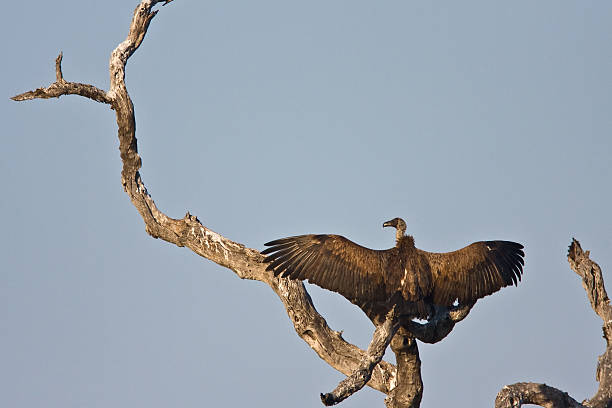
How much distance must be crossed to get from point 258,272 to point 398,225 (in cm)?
188

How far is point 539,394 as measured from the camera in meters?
9.65

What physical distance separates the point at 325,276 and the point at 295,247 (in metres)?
0.46

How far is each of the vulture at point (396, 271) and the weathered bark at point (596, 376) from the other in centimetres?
108

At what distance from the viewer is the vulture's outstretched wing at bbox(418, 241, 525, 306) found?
9.92m

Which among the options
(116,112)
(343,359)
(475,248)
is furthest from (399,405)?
(116,112)

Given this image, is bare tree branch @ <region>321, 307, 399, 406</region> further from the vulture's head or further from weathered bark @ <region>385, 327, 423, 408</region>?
the vulture's head

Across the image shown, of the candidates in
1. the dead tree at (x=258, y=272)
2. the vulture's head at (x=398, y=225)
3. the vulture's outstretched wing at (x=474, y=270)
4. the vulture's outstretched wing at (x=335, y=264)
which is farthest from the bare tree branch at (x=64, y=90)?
the vulture's outstretched wing at (x=474, y=270)

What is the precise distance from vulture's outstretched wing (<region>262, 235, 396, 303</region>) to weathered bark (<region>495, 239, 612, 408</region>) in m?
1.53

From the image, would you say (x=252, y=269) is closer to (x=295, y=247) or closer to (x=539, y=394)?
(x=295, y=247)

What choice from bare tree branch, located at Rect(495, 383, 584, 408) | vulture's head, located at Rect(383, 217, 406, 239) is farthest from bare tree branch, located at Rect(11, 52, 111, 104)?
bare tree branch, located at Rect(495, 383, 584, 408)

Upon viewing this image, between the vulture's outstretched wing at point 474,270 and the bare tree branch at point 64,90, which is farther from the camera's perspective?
the bare tree branch at point 64,90

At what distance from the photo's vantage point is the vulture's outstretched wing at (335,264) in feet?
31.8

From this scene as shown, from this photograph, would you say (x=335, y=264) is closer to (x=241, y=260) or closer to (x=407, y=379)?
(x=407, y=379)

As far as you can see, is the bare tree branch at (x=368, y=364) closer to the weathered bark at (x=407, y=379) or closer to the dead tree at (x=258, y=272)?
the dead tree at (x=258, y=272)
